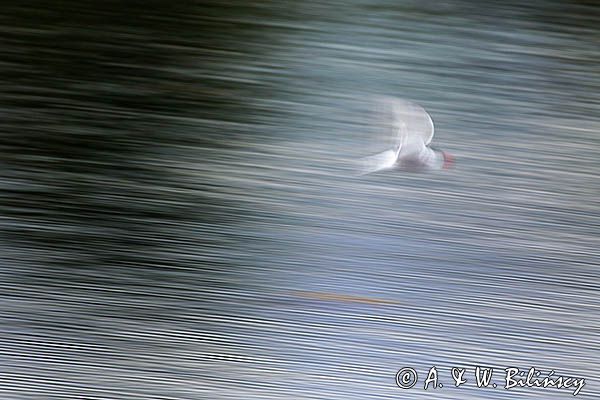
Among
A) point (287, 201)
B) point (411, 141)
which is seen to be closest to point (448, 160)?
point (411, 141)

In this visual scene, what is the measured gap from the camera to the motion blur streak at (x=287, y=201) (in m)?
0.81

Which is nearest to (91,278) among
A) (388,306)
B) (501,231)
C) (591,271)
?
(388,306)

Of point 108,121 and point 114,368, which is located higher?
point 108,121

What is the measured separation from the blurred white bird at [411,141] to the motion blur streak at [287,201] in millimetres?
18

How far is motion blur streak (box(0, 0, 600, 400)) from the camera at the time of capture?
814mm

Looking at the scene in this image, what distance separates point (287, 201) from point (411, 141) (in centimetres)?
19

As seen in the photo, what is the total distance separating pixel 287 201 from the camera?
846mm

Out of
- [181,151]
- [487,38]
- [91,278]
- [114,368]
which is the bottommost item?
[114,368]

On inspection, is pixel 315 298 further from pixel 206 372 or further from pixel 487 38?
pixel 487 38

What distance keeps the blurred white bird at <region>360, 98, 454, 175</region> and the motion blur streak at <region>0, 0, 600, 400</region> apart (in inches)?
0.7

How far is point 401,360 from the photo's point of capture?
87cm

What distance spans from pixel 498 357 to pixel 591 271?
178 millimetres

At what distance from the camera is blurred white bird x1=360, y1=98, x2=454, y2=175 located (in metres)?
0.80

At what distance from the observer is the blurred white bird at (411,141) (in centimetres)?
80
